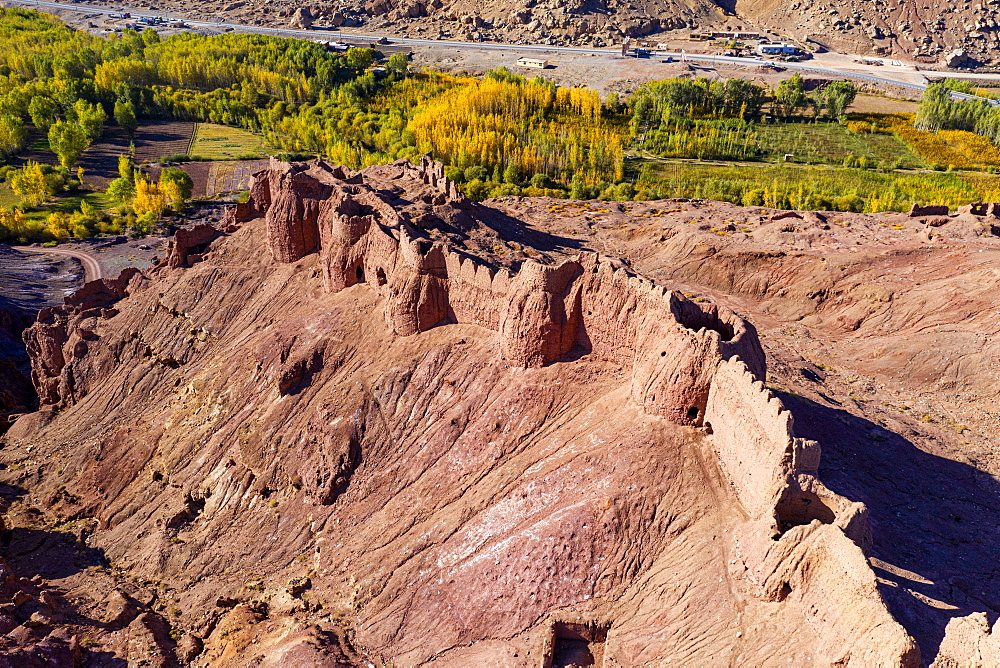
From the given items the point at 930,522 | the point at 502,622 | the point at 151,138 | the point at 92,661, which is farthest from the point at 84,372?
the point at 151,138

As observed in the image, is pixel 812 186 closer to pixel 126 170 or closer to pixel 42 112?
pixel 126 170

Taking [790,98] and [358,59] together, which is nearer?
[790,98]

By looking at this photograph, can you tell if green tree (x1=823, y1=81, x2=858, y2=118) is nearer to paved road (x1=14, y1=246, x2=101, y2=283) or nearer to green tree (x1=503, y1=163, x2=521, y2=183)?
green tree (x1=503, y1=163, x2=521, y2=183)

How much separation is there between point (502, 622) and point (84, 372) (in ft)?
142

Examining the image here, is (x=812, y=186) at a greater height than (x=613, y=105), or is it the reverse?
(x=613, y=105)

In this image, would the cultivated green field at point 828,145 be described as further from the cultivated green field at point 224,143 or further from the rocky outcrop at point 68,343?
the rocky outcrop at point 68,343

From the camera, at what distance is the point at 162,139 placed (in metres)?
150

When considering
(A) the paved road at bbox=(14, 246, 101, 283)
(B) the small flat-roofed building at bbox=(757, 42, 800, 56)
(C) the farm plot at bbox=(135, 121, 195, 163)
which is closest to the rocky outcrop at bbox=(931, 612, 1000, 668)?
(A) the paved road at bbox=(14, 246, 101, 283)

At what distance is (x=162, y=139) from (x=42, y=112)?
23.2 m

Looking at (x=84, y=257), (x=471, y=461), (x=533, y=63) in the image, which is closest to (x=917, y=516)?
(x=471, y=461)

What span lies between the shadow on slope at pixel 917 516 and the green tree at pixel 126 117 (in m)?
151

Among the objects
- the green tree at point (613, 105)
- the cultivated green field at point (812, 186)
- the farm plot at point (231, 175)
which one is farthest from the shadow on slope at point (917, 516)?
the green tree at point (613, 105)

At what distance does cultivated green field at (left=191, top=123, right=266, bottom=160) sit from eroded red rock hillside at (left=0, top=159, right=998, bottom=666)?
86.6m

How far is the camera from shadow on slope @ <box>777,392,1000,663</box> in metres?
27.4
